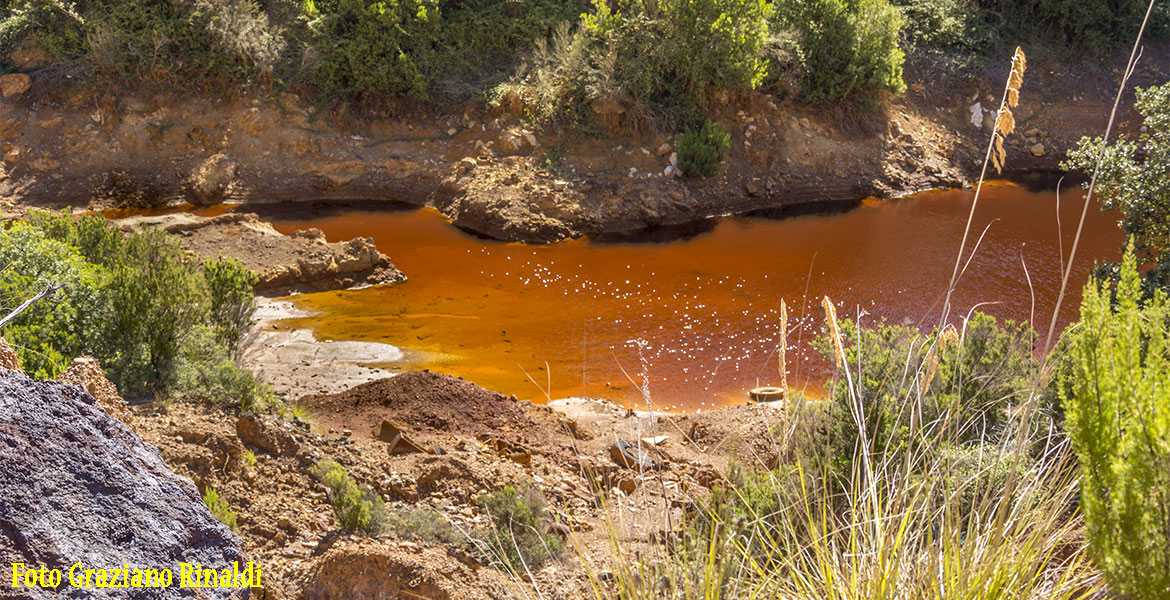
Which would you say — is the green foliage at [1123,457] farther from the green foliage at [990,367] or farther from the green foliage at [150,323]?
the green foliage at [150,323]

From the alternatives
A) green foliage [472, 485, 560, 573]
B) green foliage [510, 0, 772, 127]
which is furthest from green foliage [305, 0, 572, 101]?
green foliage [472, 485, 560, 573]

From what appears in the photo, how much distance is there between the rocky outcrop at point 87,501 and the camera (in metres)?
2.47

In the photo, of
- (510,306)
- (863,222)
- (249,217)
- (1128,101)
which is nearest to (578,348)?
(510,306)

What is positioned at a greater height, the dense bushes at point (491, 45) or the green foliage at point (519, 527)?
the dense bushes at point (491, 45)

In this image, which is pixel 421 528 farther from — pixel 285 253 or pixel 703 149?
pixel 703 149

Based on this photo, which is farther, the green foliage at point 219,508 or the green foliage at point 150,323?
the green foliage at point 150,323

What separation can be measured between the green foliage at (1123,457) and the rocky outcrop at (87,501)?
2606 millimetres

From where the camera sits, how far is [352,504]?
5.34 metres

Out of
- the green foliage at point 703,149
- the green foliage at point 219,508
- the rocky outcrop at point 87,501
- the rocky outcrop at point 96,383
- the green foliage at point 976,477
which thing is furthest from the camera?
the green foliage at point 703,149

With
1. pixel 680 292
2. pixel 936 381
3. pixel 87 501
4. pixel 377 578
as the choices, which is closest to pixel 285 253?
pixel 680 292

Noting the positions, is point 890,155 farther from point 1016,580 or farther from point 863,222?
point 1016,580

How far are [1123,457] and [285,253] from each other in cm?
1253

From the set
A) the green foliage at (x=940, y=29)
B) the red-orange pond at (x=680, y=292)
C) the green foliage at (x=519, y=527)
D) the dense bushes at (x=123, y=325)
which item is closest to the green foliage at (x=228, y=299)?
the dense bushes at (x=123, y=325)

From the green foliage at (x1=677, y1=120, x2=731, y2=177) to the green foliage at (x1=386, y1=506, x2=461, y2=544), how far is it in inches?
476
